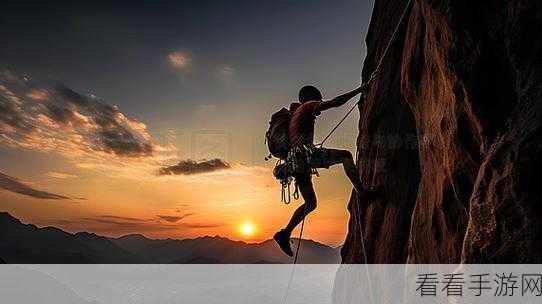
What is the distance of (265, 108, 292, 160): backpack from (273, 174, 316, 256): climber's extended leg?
0.81 m

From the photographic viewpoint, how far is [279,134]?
30.9 feet

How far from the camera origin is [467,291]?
4707 millimetres

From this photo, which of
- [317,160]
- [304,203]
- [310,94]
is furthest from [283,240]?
[310,94]

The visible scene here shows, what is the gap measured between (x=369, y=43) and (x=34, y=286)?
16708 centimetres

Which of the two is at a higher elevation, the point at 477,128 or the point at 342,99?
the point at 342,99

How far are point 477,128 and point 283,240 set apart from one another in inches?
203

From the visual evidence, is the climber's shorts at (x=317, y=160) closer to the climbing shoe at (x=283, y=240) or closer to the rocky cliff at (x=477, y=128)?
the climbing shoe at (x=283, y=240)

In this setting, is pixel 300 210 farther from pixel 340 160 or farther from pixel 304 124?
pixel 304 124

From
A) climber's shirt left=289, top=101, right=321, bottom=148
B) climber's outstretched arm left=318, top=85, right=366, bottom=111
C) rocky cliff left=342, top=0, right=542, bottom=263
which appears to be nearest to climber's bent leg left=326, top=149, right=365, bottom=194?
climber's shirt left=289, top=101, right=321, bottom=148

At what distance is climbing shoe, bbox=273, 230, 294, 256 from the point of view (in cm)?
926

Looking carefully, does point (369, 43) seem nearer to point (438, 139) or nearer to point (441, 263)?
point (438, 139)

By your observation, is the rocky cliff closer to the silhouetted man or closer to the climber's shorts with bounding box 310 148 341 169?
the silhouetted man

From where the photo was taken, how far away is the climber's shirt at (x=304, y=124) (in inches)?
336

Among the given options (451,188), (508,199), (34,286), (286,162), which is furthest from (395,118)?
(34,286)
